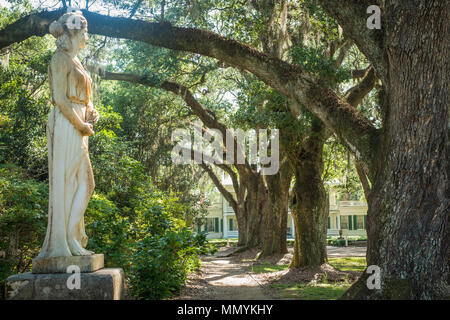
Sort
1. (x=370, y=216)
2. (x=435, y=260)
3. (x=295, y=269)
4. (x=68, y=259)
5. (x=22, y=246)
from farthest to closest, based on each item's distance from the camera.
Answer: (x=295, y=269)
(x=22, y=246)
(x=370, y=216)
(x=435, y=260)
(x=68, y=259)

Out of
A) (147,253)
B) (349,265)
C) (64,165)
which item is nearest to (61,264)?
(64,165)

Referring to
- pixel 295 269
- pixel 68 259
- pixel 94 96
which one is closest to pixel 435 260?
pixel 68 259

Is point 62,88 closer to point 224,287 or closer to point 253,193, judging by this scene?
point 224,287

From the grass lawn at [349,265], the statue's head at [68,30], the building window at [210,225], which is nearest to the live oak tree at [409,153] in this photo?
the statue's head at [68,30]

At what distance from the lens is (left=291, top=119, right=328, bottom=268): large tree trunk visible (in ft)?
37.8

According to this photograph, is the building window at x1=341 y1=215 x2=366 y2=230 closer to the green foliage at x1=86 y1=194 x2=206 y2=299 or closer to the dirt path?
the dirt path

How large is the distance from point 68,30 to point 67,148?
4.27 feet

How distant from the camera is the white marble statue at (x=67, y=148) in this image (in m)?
4.51

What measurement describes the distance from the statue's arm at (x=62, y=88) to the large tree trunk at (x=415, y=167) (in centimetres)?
398

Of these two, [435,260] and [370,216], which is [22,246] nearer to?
[370,216]

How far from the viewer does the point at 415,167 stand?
18.2ft

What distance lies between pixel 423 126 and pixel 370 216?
4.78ft

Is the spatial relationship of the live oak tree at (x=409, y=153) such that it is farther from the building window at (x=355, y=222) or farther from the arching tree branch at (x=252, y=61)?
the building window at (x=355, y=222)

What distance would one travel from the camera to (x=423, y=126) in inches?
220
